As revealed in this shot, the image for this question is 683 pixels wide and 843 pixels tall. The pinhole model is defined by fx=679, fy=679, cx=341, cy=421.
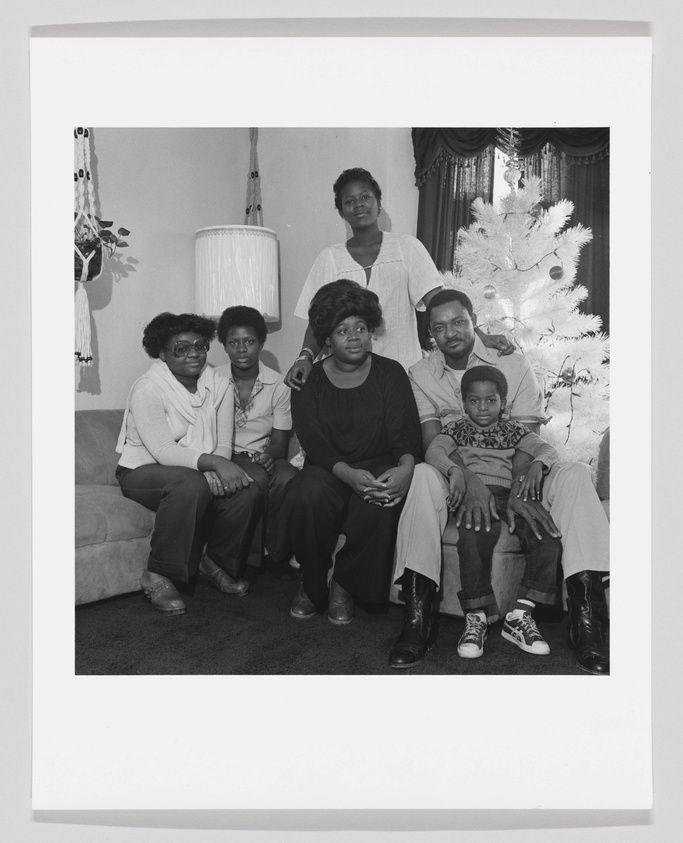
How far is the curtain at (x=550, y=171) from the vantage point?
1.66 meters

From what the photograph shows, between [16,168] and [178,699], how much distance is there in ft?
4.31

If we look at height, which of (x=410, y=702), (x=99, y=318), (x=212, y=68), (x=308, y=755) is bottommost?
(x=308, y=755)

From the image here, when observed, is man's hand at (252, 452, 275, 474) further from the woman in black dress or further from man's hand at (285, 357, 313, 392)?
man's hand at (285, 357, 313, 392)

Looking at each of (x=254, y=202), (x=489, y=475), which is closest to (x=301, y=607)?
(x=489, y=475)

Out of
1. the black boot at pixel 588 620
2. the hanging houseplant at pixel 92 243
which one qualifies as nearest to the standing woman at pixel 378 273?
the hanging houseplant at pixel 92 243

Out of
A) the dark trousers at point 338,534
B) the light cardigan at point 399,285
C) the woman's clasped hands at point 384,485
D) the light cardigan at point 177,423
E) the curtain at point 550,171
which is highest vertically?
the curtain at point 550,171

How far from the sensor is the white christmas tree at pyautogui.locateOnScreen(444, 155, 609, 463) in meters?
1.81

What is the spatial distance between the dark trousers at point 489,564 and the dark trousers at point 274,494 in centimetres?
55

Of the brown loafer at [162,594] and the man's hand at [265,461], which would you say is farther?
the man's hand at [265,461]

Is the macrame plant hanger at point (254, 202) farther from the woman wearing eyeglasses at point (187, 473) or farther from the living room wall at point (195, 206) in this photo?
the woman wearing eyeglasses at point (187, 473)

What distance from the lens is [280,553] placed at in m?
2.14

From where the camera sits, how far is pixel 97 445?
1.97 m

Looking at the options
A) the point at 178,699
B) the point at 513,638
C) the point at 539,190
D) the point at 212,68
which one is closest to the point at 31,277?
the point at 212,68

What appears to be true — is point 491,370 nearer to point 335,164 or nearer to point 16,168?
point 335,164
